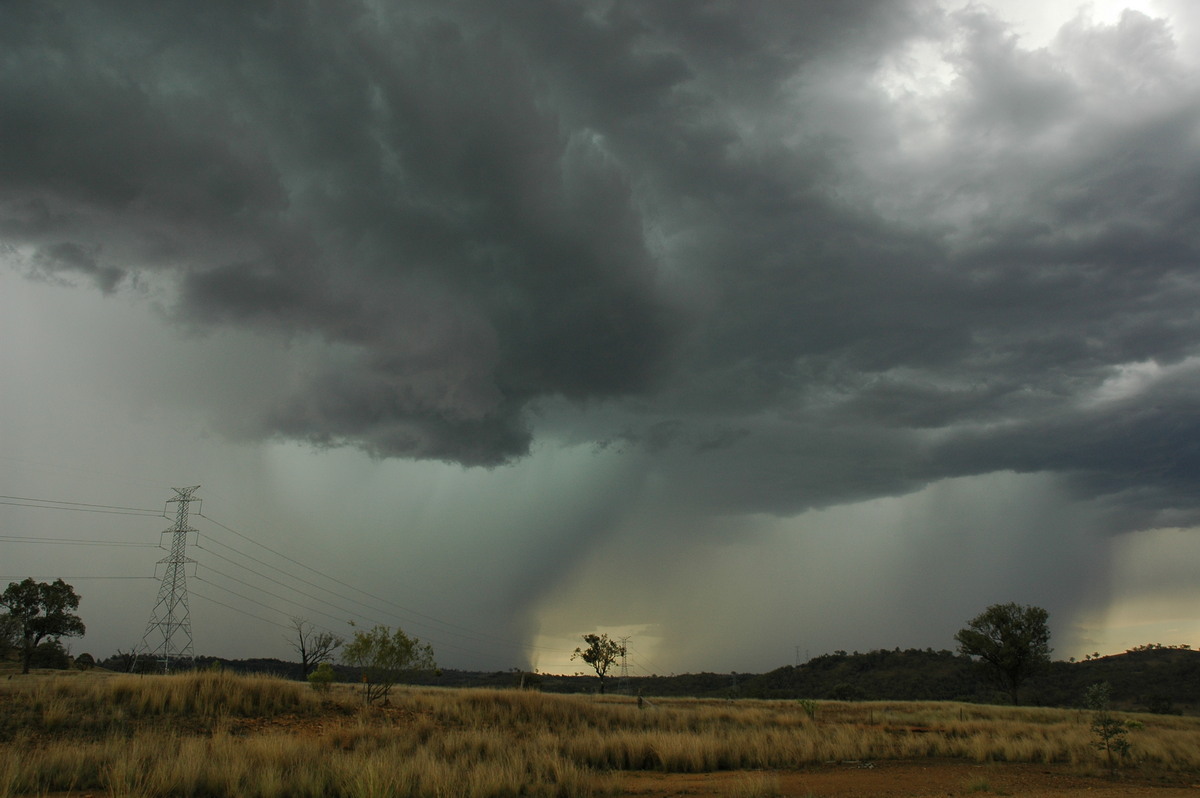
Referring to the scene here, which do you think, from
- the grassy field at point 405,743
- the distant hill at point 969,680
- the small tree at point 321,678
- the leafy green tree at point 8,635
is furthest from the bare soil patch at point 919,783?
the leafy green tree at point 8,635

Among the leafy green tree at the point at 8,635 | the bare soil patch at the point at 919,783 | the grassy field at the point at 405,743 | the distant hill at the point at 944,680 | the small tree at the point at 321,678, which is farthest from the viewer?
the distant hill at the point at 944,680

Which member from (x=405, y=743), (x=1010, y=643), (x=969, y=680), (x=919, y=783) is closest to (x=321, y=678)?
(x=405, y=743)

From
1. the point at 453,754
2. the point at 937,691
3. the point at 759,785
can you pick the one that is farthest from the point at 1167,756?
the point at 937,691

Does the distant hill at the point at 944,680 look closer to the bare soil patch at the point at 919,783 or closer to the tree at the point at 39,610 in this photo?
the tree at the point at 39,610

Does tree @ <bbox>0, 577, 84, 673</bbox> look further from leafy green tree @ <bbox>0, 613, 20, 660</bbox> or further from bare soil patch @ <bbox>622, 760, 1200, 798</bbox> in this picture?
bare soil patch @ <bbox>622, 760, 1200, 798</bbox>

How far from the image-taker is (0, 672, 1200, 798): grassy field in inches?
609

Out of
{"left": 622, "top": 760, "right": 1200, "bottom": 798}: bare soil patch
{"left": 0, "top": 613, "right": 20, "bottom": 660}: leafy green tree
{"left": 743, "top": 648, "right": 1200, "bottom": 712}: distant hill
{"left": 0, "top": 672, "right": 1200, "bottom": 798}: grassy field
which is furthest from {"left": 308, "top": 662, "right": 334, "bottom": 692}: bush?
{"left": 743, "top": 648, "right": 1200, "bottom": 712}: distant hill

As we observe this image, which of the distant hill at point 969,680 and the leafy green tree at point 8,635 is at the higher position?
the leafy green tree at point 8,635

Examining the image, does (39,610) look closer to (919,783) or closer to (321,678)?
(321,678)

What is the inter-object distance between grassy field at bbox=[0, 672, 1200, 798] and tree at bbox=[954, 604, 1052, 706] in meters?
38.7

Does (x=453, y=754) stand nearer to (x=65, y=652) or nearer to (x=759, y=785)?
(x=759, y=785)

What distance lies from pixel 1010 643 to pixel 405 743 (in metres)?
75.7

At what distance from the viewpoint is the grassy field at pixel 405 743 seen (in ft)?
50.7

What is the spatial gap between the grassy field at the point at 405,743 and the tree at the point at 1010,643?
38.7 meters
